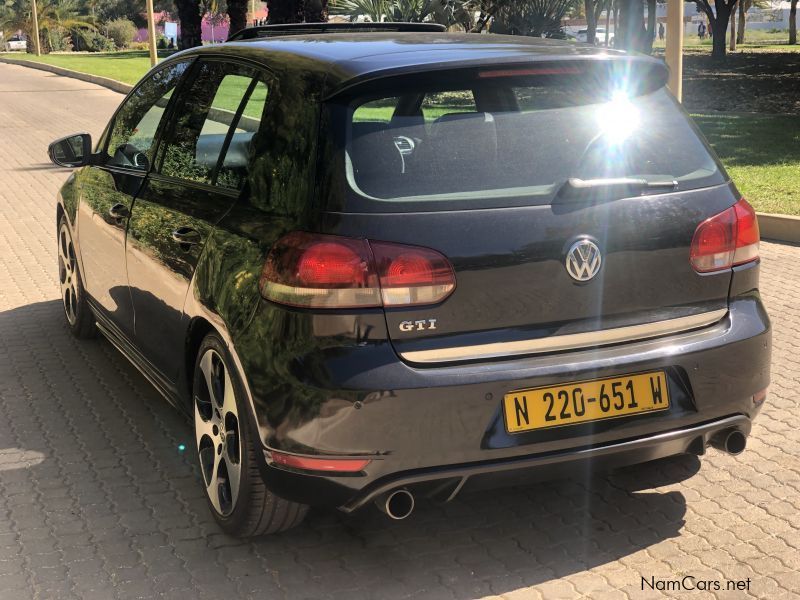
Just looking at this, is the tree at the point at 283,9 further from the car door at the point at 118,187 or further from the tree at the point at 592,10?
the tree at the point at 592,10

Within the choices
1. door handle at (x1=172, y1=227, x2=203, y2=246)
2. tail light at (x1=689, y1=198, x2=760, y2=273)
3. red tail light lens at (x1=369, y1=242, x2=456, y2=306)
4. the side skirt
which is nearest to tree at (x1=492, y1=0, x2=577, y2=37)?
the side skirt

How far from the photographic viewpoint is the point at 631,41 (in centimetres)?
1498

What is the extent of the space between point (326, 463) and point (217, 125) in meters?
1.56

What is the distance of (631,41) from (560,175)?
12.1 metres

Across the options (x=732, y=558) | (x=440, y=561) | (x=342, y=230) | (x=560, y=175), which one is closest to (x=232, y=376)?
(x=342, y=230)

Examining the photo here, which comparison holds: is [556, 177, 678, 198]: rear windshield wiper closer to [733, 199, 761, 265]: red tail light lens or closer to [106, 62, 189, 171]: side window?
[733, 199, 761, 265]: red tail light lens

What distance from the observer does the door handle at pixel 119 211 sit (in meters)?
4.88

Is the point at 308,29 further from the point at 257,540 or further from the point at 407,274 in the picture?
the point at 257,540

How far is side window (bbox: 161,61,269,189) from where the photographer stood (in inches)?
155

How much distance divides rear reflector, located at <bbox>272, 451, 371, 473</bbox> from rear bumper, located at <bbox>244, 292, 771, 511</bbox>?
0.02 metres

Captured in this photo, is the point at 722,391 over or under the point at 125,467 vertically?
over

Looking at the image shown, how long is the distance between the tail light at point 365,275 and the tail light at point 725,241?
921mm

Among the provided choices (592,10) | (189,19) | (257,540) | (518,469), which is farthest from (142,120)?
(592,10)

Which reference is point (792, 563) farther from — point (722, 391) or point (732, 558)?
point (722, 391)
